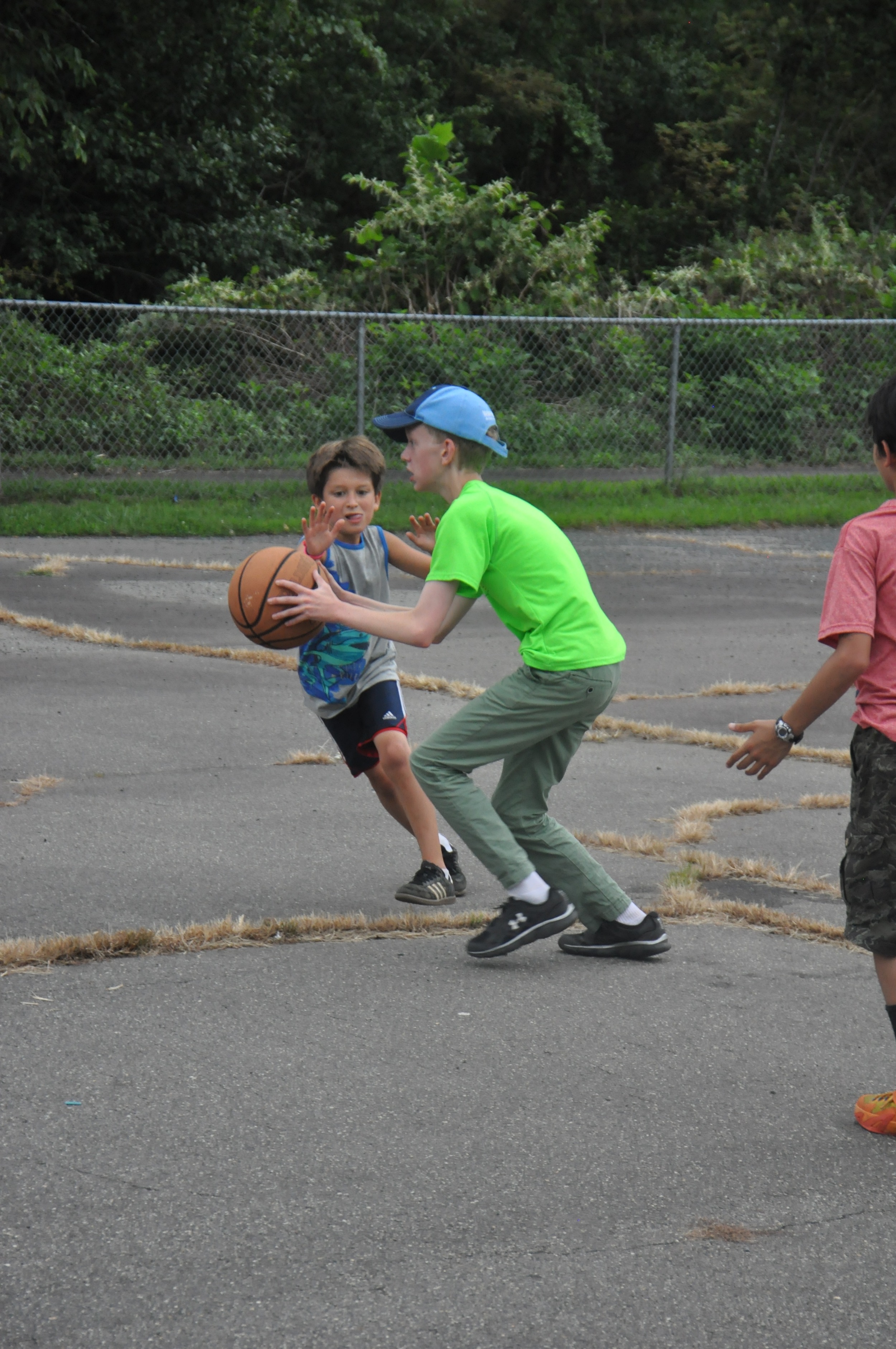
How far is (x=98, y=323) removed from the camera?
15281 millimetres

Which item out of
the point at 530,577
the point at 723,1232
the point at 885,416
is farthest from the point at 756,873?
the point at 723,1232

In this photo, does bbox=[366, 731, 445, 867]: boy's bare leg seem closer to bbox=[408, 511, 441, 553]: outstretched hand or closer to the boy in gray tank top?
the boy in gray tank top

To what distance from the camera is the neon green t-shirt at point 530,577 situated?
4.28 m

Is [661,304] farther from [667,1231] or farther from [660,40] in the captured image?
[660,40]

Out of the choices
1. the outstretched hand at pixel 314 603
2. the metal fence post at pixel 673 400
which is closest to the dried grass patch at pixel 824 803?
the outstretched hand at pixel 314 603

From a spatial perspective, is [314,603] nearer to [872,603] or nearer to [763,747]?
[763,747]

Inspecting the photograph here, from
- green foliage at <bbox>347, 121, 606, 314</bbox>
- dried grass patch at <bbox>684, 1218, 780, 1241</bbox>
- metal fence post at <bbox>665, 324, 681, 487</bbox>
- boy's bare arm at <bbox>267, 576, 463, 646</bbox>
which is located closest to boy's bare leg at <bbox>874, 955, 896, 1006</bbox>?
dried grass patch at <bbox>684, 1218, 780, 1241</bbox>

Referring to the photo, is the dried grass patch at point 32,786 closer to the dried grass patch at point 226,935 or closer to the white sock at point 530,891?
the dried grass patch at point 226,935

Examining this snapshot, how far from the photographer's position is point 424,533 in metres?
5.27

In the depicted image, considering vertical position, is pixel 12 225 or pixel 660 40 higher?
pixel 660 40

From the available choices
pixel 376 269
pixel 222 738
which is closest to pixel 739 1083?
pixel 222 738

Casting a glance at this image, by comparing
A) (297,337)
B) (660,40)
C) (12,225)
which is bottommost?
(297,337)

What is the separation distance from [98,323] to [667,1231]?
Answer: 13.8m

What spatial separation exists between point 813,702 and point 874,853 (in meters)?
0.37
